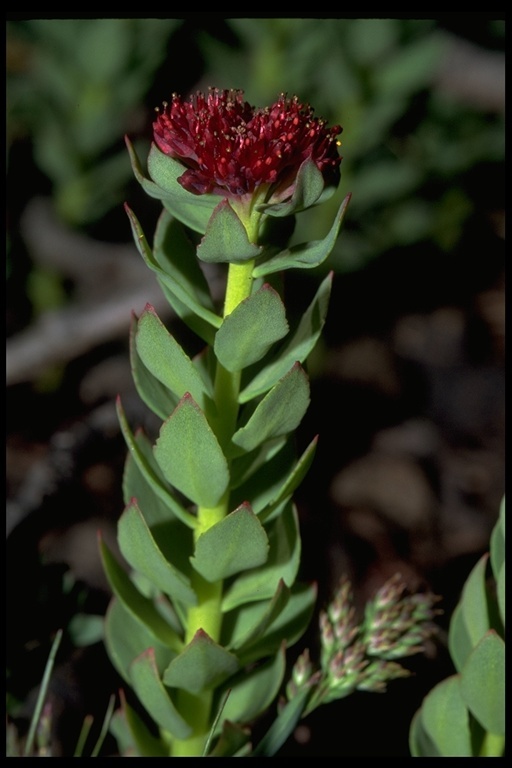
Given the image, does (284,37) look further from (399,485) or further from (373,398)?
(399,485)

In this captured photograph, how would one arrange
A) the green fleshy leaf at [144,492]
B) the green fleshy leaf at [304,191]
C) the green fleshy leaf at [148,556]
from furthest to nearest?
the green fleshy leaf at [144,492]
the green fleshy leaf at [148,556]
the green fleshy leaf at [304,191]

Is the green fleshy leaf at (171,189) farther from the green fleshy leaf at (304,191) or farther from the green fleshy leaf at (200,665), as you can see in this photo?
the green fleshy leaf at (200,665)

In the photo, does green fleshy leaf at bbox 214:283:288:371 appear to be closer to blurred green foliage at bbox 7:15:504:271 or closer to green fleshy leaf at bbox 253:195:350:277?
green fleshy leaf at bbox 253:195:350:277

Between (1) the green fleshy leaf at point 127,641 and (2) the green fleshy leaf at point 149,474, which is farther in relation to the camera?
(1) the green fleshy leaf at point 127,641

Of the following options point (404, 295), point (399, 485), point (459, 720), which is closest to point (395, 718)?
point (459, 720)

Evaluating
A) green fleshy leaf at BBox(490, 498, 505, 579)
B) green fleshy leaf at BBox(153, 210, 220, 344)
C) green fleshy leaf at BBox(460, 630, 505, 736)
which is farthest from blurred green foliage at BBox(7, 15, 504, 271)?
green fleshy leaf at BBox(460, 630, 505, 736)

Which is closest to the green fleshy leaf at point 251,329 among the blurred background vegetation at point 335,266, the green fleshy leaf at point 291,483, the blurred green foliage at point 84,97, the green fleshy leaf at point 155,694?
the green fleshy leaf at point 291,483

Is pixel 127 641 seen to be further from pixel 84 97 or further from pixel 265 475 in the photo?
pixel 84 97
